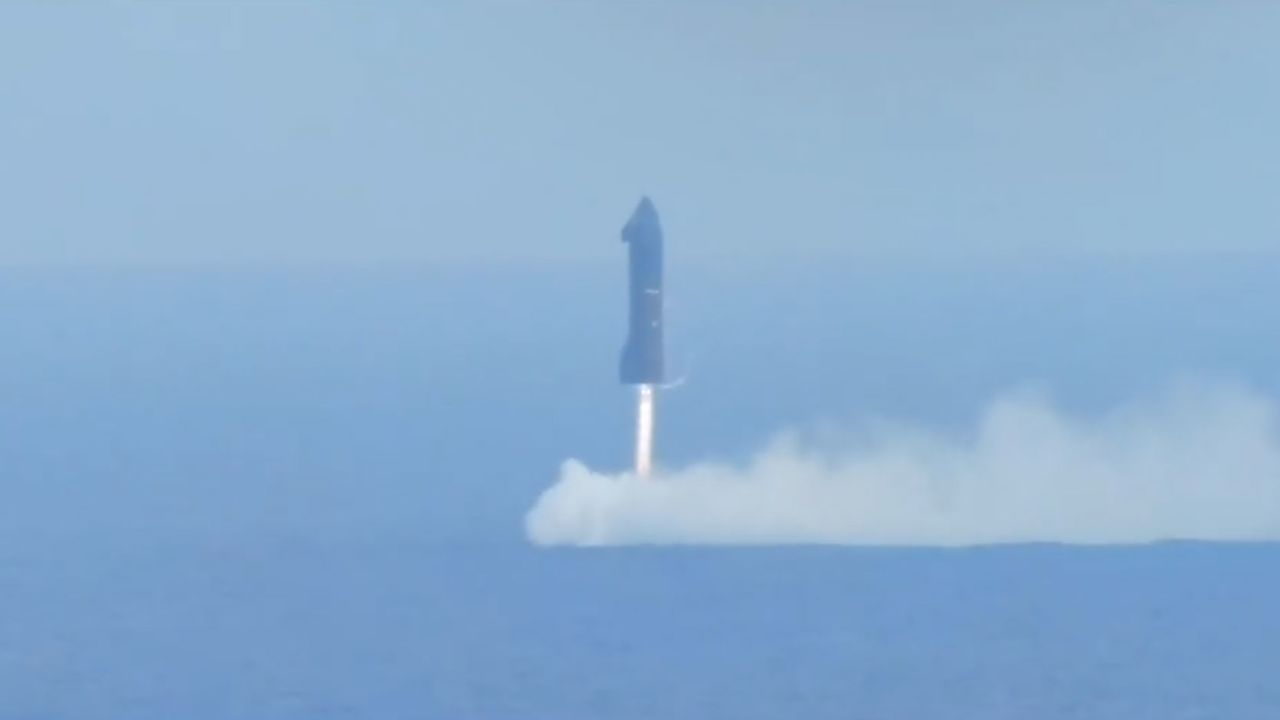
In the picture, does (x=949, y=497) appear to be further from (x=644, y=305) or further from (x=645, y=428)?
(x=644, y=305)

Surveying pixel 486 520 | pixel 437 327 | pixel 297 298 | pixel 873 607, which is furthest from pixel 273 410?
pixel 297 298

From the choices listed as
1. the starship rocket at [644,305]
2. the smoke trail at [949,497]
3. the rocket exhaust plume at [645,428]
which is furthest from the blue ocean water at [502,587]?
the starship rocket at [644,305]

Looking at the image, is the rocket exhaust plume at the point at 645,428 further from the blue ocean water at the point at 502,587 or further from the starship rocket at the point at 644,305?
the blue ocean water at the point at 502,587

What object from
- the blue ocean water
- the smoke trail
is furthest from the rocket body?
the smoke trail

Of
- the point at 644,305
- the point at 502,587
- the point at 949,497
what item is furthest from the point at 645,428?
the point at 949,497

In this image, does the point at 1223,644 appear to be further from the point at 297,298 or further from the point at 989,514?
the point at 297,298

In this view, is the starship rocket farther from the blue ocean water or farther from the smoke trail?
the smoke trail
